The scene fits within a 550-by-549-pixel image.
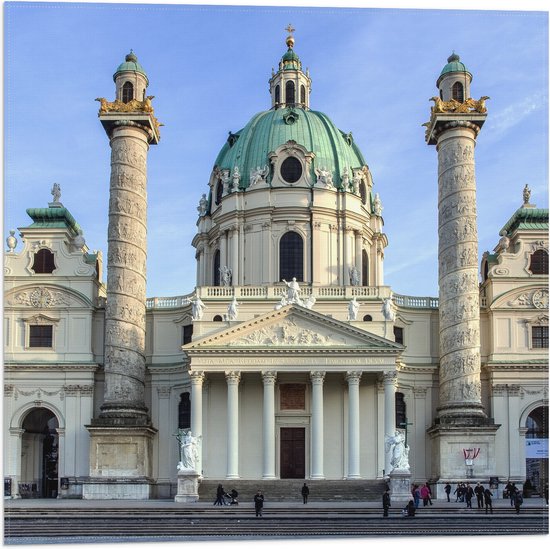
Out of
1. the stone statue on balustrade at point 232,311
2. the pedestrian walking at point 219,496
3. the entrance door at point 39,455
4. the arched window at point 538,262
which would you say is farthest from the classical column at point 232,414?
the arched window at point 538,262

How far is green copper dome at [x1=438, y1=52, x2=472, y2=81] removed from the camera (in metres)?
53.2

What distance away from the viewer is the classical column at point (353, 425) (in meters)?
49.6

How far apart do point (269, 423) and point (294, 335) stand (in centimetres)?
422

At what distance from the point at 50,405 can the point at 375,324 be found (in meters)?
16.4

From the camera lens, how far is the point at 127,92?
177 ft

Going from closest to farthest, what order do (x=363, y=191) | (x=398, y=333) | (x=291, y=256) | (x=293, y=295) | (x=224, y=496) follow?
(x=224, y=496), (x=293, y=295), (x=398, y=333), (x=291, y=256), (x=363, y=191)

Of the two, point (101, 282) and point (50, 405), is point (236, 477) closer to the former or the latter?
point (50, 405)

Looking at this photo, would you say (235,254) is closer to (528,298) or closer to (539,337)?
(528,298)

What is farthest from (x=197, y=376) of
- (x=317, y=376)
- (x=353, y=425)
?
(x=353, y=425)

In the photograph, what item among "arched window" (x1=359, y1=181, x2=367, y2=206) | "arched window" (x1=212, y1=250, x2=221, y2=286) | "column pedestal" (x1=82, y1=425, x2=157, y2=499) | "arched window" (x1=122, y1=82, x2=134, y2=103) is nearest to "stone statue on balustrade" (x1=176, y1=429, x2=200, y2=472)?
"column pedestal" (x1=82, y1=425, x2=157, y2=499)

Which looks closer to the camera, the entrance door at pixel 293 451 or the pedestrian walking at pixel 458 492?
the pedestrian walking at pixel 458 492

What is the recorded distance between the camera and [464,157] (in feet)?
172

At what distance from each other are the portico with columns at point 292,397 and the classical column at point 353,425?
0.15ft

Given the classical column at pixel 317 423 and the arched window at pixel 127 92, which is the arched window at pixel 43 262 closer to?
the arched window at pixel 127 92
